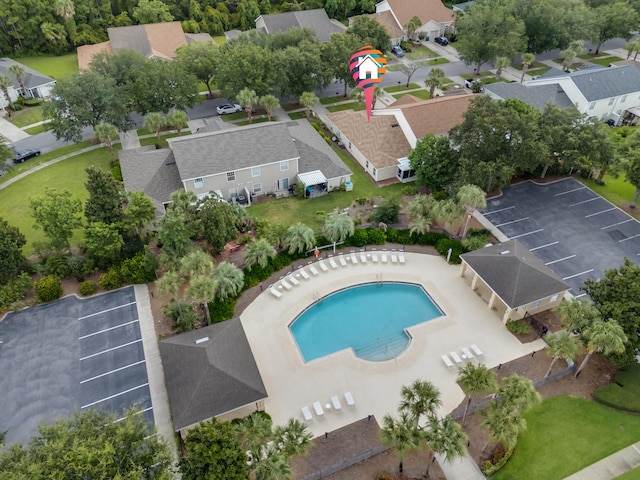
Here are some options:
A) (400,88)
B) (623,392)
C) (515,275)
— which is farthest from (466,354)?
(400,88)

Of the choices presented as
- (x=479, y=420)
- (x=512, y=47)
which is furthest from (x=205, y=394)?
(x=512, y=47)

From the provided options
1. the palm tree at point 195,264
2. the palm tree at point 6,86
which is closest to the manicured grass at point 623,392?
the palm tree at point 195,264

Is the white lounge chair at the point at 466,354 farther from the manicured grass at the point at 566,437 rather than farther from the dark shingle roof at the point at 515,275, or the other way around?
the manicured grass at the point at 566,437

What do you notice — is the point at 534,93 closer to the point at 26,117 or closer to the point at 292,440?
the point at 292,440

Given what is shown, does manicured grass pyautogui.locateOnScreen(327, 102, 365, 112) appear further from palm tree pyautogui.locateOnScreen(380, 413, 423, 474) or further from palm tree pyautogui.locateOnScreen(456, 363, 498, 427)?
palm tree pyautogui.locateOnScreen(380, 413, 423, 474)

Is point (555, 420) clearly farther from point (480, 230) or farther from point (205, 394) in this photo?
point (205, 394)
